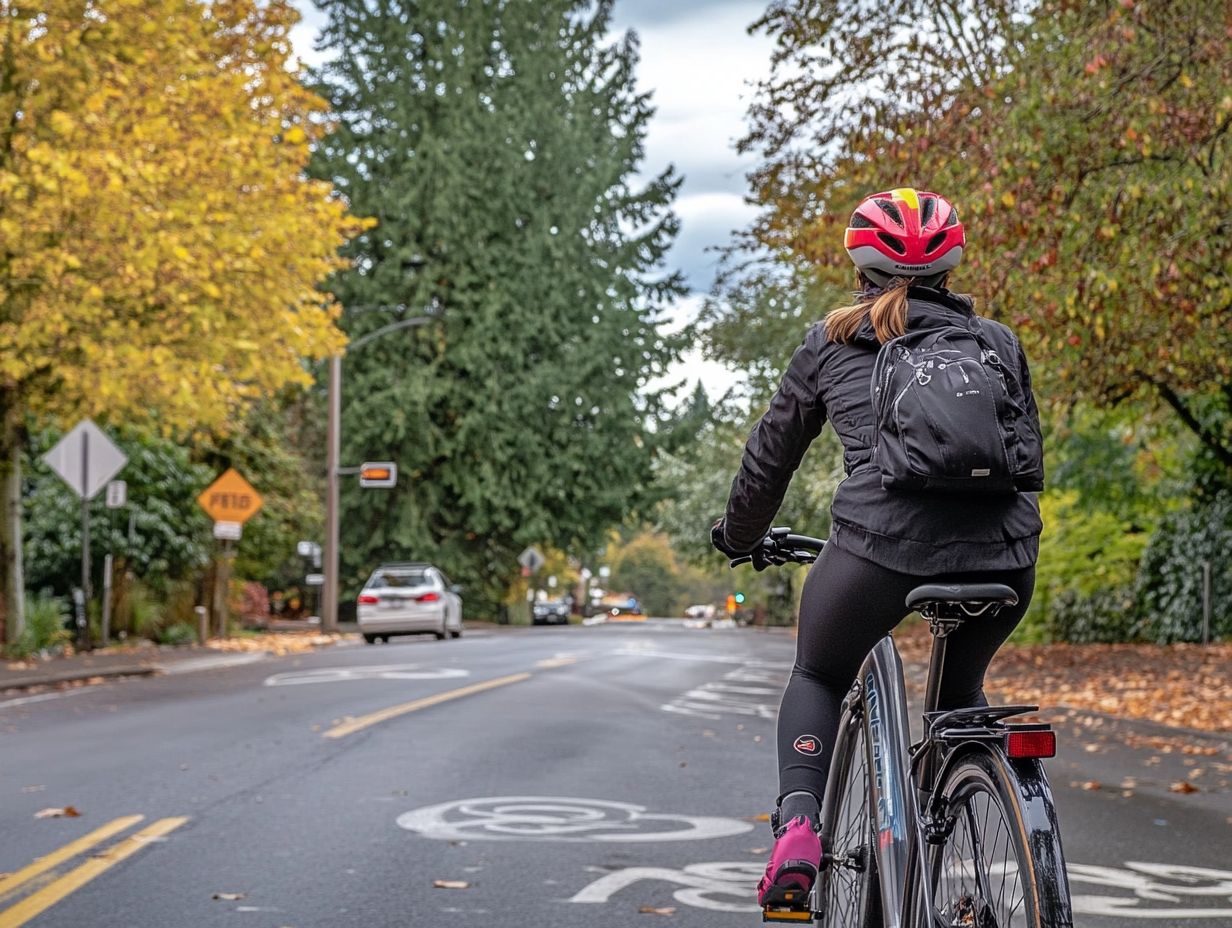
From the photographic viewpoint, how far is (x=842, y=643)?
414 centimetres

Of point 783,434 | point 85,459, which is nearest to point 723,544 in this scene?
point 783,434

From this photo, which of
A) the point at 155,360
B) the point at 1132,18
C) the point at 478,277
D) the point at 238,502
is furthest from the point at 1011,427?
the point at 478,277

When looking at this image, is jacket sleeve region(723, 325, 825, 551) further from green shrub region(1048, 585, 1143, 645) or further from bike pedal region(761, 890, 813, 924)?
green shrub region(1048, 585, 1143, 645)

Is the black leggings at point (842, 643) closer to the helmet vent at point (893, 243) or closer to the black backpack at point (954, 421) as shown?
the black backpack at point (954, 421)

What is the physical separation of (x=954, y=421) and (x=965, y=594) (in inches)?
14.0

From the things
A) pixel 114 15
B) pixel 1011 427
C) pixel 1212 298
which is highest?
pixel 114 15

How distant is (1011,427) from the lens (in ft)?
12.1

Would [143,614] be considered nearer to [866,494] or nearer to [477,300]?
[477,300]

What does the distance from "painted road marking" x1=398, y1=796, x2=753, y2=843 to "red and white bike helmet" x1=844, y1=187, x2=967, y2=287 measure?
4385mm

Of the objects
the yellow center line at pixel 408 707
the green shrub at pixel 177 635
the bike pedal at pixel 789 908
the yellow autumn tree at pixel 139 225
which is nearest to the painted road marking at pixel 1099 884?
the bike pedal at pixel 789 908

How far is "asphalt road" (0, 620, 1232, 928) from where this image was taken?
20.8ft

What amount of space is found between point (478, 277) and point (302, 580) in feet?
45.7

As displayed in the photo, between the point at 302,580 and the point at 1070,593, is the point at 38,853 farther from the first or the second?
the point at 302,580

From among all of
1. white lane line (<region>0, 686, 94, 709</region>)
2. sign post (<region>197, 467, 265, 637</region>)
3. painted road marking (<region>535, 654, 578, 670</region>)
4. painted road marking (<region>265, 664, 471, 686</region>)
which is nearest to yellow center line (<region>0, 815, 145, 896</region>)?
white lane line (<region>0, 686, 94, 709</region>)
